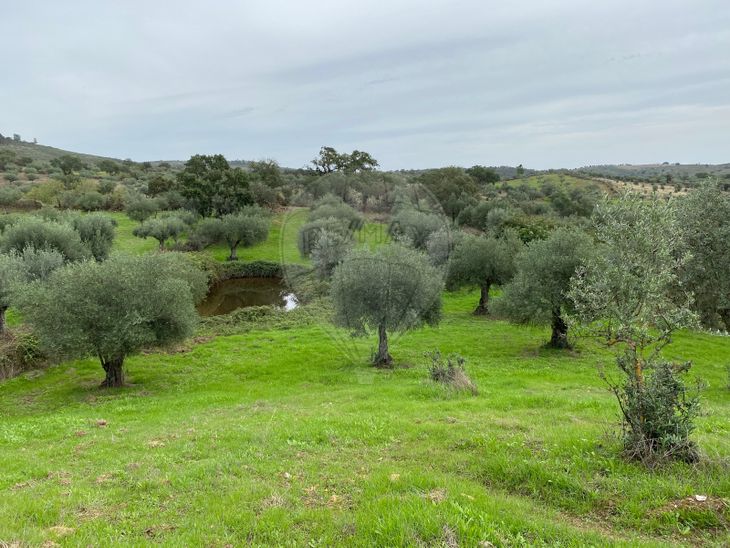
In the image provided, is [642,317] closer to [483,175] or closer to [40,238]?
[40,238]

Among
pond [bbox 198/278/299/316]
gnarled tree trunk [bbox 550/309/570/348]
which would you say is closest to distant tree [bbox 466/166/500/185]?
pond [bbox 198/278/299/316]

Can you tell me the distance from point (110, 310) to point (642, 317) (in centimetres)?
2201

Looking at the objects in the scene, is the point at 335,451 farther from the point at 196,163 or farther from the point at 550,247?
the point at 196,163

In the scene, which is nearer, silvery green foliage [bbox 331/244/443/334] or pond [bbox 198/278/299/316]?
silvery green foliage [bbox 331/244/443/334]

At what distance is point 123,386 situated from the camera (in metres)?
22.7

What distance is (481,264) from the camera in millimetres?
38500

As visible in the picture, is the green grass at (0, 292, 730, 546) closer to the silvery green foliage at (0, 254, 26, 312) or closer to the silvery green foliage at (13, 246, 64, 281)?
the silvery green foliage at (0, 254, 26, 312)

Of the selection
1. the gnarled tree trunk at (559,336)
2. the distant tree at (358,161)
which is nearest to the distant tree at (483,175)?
the distant tree at (358,161)

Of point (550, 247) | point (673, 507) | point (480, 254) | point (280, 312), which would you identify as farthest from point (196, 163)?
point (673, 507)

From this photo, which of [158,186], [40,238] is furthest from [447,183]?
[40,238]

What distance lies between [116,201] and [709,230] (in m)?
79.3

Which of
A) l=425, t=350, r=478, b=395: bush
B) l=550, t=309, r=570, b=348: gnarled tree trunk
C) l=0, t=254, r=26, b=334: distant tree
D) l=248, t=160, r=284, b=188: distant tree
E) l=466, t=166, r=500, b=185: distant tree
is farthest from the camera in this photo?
l=466, t=166, r=500, b=185: distant tree

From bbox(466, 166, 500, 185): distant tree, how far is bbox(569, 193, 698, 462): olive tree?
364 feet

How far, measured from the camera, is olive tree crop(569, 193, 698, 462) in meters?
8.13
